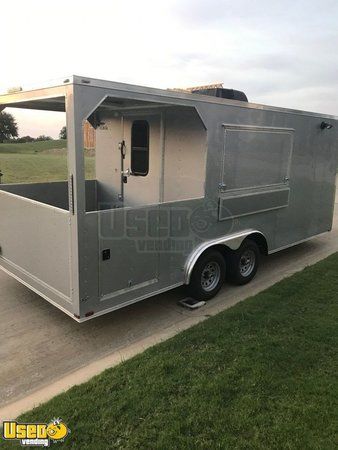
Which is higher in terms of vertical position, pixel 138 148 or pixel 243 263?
pixel 138 148

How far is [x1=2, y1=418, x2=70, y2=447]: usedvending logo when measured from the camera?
2.61 m

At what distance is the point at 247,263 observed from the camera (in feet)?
18.9

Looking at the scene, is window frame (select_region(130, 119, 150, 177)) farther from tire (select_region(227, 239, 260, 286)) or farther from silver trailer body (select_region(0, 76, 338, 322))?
tire (select_region(227, 239, 260, 286))

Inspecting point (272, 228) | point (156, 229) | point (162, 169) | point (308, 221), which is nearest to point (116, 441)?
point (156, 229)

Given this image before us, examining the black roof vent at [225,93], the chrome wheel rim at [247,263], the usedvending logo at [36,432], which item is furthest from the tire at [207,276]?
the usedvending logo at [36,432]

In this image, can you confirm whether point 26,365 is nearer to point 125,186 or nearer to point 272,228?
point 125,186

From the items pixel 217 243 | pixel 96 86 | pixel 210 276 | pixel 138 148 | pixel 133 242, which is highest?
pixel 96 86

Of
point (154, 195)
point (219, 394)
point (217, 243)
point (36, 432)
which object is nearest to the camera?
point (36, 432)

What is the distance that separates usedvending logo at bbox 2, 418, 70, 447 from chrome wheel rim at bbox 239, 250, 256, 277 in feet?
11.5

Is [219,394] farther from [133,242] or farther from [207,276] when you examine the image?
[207,276]

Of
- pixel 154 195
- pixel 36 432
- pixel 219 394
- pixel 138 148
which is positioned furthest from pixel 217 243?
pixel 36 432

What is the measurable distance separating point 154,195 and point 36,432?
330cm

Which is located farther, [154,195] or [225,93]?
[154,195]

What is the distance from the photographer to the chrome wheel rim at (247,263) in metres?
5.65
